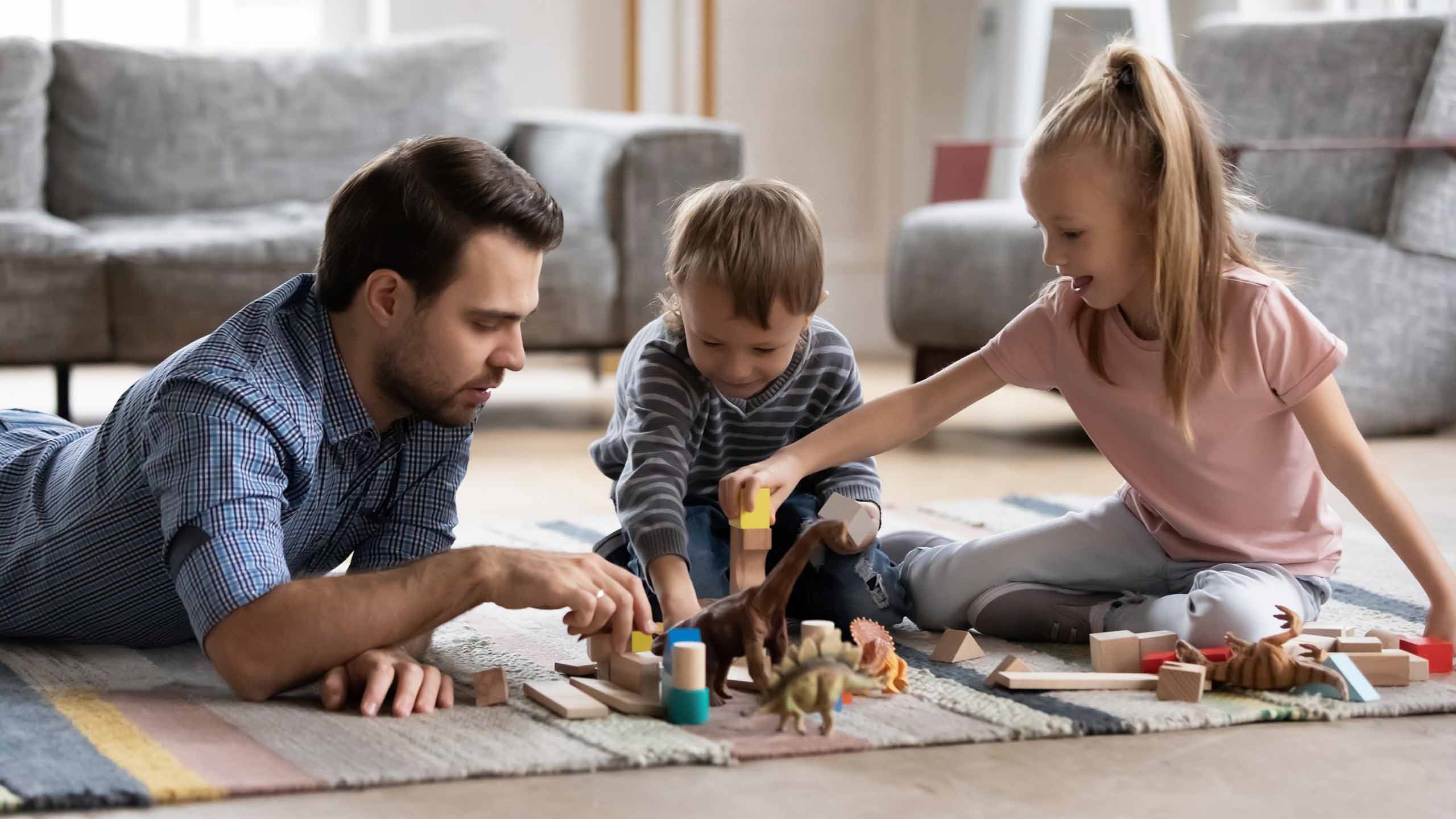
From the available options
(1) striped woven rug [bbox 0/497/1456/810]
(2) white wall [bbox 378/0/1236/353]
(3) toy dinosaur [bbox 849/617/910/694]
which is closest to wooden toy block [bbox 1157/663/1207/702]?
(1) striped woven rug [bbox 0/497/1456/810]

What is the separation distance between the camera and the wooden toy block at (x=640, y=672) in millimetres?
1467

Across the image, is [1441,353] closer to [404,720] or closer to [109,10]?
[404,720]

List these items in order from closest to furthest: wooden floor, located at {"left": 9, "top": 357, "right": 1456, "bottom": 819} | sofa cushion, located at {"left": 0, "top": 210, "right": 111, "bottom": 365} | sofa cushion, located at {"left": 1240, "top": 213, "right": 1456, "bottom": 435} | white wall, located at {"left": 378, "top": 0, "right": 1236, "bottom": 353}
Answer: wooden floor, located at {"left": 9, "top": 357, "right": 1456, "bottom": 819} < sofa cushion, located at {"left": 0, "top": 210, "right": 111, "bottom": 365} < sofa cushion, located at {"left": 1240, "top": 213, "right": 1456, "bottom": 435} < white wall, located at {"left": 378, "top": 0, "right": 1236, "bottom": 353}

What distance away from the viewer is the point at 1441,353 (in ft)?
11.5

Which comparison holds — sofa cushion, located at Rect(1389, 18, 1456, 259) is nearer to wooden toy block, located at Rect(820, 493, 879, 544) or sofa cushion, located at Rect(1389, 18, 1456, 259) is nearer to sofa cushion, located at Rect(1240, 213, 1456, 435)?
sofa cushion, located at Rect(1240, 213, 1456, 435)

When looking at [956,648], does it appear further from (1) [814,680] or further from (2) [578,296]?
(2) [578,296]

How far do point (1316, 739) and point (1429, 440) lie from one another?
234cm

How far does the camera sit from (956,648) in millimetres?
1686

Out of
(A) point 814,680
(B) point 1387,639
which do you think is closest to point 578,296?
(B) point 1387,639

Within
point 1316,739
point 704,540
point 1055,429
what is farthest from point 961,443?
point 1316,739

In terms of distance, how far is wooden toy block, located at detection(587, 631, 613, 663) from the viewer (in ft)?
5.00

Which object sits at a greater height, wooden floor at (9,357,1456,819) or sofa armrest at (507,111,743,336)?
sofa armrest at (507,111,743,336)

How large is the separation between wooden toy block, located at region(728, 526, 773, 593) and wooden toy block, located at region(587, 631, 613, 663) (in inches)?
6.6

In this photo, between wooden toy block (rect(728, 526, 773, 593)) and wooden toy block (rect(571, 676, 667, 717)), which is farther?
wooden toy block (rect(728, 526, 773, 593))
